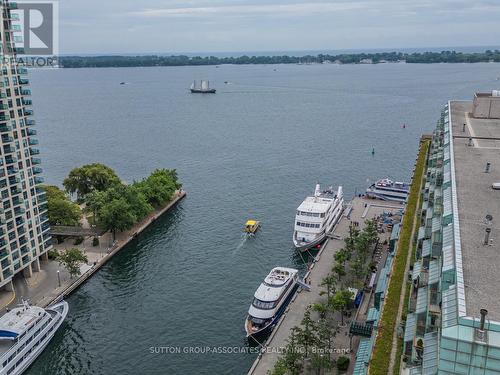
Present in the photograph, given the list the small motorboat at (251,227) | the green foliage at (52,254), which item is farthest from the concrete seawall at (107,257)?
the small motorboat at (251,227)

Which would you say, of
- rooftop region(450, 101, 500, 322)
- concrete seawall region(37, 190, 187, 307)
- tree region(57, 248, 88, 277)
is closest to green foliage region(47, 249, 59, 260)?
concrete seawall region(37, 190, 187, 307)

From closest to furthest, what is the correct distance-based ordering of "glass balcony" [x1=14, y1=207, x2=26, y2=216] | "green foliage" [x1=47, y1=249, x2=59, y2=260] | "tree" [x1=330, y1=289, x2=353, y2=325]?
1. "tree" [x1=330, y1=289, x2=353, y2=325]
2. "glass balcony" [x1=14, y1=207, x2=26, y2=216]
3. "green foliage" [x1=47, y1=249, x2=59, y2=260]

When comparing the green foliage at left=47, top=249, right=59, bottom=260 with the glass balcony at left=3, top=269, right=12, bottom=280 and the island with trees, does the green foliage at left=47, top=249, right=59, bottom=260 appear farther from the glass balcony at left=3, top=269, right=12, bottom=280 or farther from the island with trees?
the glass balcony at left=3, top=269, right=12, bottom=280

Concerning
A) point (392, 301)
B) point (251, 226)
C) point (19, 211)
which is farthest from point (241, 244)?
point (392, 301)

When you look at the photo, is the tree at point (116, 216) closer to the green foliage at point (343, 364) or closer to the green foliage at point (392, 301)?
the green foliage at point (392, 301)

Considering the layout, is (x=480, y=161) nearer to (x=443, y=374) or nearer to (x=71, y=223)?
(x=443, y=374)

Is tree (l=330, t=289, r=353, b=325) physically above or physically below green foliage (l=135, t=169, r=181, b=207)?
below

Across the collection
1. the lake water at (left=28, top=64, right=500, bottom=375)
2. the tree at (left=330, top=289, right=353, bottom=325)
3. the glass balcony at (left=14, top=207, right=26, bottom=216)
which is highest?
the glass balcony at (left=14, top=207, right=26, bottom=216)

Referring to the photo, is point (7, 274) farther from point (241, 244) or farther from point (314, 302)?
point (314, 302)
